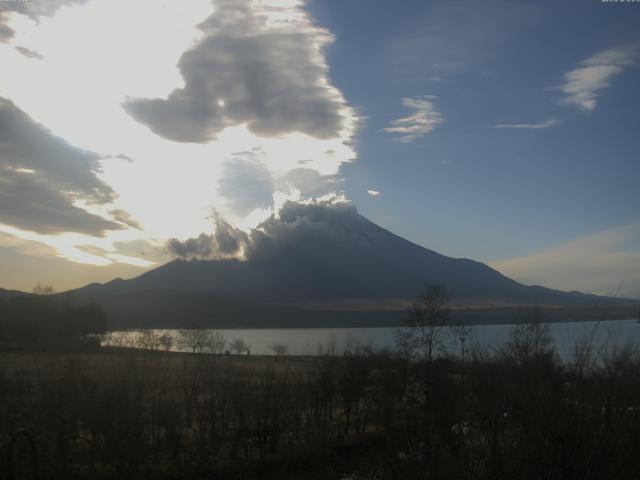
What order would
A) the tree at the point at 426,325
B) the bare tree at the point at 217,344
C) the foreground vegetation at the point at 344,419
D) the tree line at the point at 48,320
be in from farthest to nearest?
the bare tree at the point at 217,344 < the tree line at the point at 48,320 < the tree at the point at 426,325 < the foreground vegetation at the point at 344,419

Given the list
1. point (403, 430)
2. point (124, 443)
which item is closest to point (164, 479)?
point (124, 443)

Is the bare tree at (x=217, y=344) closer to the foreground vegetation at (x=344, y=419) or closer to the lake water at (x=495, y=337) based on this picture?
the lake water at (x=495, y=337)

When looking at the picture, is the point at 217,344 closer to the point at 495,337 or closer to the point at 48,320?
the point at 48,320

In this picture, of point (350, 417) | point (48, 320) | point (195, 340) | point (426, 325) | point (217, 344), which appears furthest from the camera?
point (195, 340)

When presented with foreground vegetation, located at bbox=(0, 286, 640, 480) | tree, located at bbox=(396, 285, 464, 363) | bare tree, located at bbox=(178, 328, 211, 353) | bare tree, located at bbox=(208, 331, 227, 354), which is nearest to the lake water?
foreground vegetation, located at bbox=(0, 286, 640, 480)

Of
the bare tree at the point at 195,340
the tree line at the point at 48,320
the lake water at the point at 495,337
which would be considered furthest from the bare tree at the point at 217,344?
the tree line at the point at 48,320

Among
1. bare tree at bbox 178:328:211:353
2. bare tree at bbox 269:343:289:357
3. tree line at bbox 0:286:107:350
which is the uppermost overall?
tree line at bbox 0:286:107:350

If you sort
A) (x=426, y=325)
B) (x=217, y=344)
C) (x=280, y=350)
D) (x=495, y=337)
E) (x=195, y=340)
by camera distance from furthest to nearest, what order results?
Answer: (x=195, y=340), (x=217, y=344), (x=280, y=350), (x=495, y=337), (x=426, y=325)

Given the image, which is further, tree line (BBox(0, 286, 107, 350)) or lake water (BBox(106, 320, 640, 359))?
tree line (BBox(0, 286, 107, 350))

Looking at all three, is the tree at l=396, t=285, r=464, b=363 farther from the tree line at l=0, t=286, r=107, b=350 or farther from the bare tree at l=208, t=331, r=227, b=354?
the bare tree at l=208, t=331, r=227, b=354

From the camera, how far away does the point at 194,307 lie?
150625 mm

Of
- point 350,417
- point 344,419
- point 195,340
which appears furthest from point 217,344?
point 350,417

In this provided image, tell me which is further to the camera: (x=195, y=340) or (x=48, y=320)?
(x=195, y=340)

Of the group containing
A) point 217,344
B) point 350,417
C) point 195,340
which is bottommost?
point 350,417
